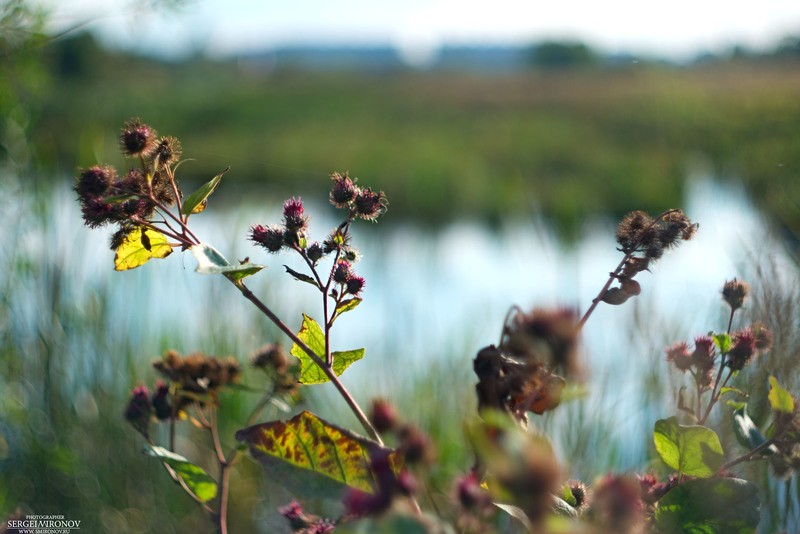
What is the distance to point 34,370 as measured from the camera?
1786 mm

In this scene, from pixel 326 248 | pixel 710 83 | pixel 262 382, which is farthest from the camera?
pixel 710 83

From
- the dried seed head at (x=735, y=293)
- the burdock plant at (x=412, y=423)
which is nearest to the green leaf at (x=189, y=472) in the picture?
the burdock plant at (x=412, y=423)

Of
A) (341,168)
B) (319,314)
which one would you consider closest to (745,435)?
(319,314)

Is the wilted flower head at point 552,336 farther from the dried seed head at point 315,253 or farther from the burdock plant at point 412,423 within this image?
the dried seed head at point 315,253

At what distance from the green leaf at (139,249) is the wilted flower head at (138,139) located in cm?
5

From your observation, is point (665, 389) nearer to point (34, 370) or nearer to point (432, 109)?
point (34, 370)

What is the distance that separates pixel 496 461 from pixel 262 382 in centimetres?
180

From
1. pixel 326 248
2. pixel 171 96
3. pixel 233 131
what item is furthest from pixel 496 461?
pixel 171 96

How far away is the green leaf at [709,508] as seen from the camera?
39 cm

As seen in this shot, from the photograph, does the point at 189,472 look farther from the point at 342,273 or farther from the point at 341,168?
the point at 341,168

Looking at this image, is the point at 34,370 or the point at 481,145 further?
Answer: the point at 481,145

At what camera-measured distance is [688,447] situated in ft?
1.39

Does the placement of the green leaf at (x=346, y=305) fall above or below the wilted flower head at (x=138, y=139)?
below

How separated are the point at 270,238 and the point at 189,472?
0.14 meters
